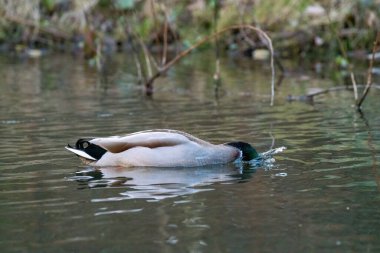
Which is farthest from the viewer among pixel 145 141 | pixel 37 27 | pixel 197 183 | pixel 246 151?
pixel 37 27

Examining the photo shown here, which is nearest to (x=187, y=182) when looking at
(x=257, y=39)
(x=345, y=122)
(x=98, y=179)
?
(x=98, y=179)

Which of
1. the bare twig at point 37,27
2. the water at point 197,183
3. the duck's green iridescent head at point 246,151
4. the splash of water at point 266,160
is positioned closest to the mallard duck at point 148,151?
the water at point 197,183

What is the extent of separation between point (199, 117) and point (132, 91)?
3.72 m

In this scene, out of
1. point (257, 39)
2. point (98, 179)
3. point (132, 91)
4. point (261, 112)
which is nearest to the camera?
point (98, 179)

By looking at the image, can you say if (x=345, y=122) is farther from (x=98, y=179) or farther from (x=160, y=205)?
(x=160, y=205)

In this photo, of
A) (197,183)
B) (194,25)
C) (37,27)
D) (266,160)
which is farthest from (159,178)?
(37,27)

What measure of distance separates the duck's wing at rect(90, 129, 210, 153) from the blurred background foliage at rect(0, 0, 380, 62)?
12051 millimetres

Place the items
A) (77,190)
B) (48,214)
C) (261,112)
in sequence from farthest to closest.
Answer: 1. (261,112)
2. (77,190)
3. (48,214)

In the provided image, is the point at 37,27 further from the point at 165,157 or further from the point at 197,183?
the point at 197,183

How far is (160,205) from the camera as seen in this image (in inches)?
285

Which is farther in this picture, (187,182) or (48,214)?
(187,182)

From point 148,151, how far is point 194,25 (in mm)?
19364

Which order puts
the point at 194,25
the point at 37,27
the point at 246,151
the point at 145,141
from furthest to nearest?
1. the point at 194,25
2. the point at 37,27
3. the point at 246,151
4. the point at 145,141

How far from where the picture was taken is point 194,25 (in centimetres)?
2794
